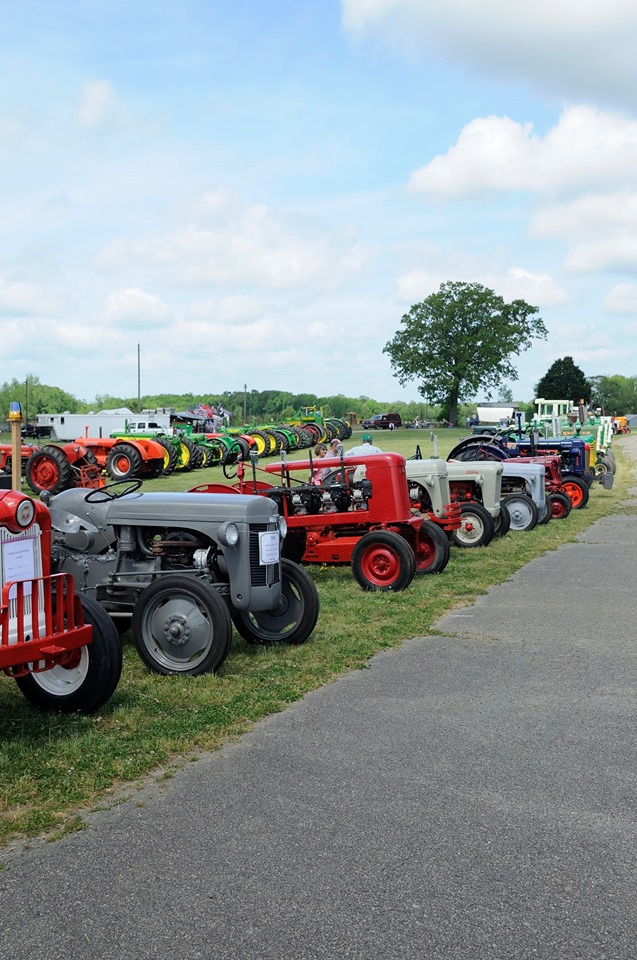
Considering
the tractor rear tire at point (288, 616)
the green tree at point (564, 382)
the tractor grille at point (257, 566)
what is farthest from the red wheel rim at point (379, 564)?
the green tree at point (564, 382)

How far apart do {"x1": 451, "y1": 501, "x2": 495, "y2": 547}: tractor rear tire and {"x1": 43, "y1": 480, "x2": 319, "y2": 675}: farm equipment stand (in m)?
6.79

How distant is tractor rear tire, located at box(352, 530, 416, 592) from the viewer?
32.8 ft

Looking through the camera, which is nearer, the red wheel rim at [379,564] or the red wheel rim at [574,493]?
the red wheel rim at [379,564]

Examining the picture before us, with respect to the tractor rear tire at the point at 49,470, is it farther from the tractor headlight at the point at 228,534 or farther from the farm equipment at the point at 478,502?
the tractor headlight at the point at 228,534

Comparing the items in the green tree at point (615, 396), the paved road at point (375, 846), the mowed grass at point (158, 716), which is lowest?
the paved road at point (375, 846)

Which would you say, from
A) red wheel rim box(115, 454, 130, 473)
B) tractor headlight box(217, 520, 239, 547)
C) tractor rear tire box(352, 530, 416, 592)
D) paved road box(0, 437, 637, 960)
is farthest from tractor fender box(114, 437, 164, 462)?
paved road box(0, 437, 637, 960)

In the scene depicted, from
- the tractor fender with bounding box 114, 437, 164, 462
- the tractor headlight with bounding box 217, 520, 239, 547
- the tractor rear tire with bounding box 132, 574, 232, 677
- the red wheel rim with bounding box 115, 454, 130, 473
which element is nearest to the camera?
the tractor rear tire with bounding box 132, 574, 232, 677

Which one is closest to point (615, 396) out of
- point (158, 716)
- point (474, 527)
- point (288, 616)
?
point (474, 527)

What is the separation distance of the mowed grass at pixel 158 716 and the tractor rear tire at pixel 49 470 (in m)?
14.7

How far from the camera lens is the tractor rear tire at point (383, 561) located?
32.8ft

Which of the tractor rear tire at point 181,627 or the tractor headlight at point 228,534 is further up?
the tractor headlight at point 228,534

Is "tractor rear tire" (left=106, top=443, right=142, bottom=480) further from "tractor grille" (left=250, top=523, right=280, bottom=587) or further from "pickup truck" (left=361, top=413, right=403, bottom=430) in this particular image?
"pickup truck" (left=361, top=413, right=403, bottom=430)

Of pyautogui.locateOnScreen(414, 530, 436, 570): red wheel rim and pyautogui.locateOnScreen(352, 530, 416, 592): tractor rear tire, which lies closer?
pyautogui.locateOnScreen(352, 530, 416, 592): tractor rear tire

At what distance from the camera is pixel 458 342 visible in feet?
252
